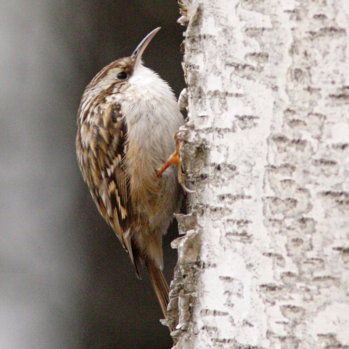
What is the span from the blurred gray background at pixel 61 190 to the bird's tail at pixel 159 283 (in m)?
0.84

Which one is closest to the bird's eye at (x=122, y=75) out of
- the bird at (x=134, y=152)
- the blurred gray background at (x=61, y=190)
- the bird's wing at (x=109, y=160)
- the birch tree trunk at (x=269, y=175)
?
the bird at (x=134, y=152)

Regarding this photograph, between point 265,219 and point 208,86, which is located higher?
point 208,86

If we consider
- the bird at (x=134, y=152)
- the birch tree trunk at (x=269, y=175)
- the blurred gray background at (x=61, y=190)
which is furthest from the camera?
the blurred gray background at (x=61, y=190)

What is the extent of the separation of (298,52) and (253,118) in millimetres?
170

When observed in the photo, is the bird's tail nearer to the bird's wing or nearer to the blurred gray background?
the bird's wing

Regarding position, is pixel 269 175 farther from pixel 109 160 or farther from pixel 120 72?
pixel 120 72

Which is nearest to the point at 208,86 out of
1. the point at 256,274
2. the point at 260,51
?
the point at 260,51

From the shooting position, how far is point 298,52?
1077mm

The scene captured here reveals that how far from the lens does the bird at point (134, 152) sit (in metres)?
2.24

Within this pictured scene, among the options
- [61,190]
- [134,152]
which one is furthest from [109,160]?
[61,190]

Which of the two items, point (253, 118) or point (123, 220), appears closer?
point (253, 118)

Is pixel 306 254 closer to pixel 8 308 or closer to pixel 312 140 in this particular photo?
pixel 312 140

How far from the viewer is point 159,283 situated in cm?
245

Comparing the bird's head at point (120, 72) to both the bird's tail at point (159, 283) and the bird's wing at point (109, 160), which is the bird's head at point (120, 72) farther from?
the bird's tail at point (159, 283)
